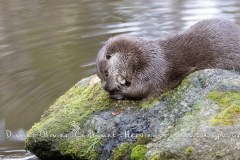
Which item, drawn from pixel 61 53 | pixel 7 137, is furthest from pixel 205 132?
pixel 61 53

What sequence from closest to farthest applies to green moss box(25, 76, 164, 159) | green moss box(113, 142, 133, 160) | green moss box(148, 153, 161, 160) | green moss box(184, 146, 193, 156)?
green moss box(184, 146, 193, 156)
green moss box(148, 153, 161, 160)
green moss box(113, 142, 133, 160)
green moss box(25, 76, 164, 159)

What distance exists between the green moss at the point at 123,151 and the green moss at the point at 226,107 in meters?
0.81

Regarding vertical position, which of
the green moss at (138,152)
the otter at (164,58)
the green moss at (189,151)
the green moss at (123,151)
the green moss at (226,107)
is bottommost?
the green moss at (123,151)

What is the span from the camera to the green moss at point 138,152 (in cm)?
416

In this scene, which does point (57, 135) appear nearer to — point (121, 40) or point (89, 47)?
point (121, 40)

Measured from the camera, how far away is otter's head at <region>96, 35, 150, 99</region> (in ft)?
15.6

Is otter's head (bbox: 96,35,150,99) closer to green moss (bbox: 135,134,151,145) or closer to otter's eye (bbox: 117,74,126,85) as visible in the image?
otter's eye (bbox: 117,74,126,85)

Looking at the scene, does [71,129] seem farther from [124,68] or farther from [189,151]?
[189,151]

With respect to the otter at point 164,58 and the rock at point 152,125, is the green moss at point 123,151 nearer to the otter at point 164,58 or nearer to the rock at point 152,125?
the rock at point 152,125

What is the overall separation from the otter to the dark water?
1.68 metres

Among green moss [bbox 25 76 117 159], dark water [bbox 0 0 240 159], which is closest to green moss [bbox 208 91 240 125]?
green moss [bbox 25 76 117 159]

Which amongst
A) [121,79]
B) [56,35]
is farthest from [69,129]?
[56,35]

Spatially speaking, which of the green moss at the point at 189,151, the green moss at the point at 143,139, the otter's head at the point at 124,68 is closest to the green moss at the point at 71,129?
the otter's head at the point at 124,68

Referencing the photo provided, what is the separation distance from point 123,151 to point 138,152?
21 cm
